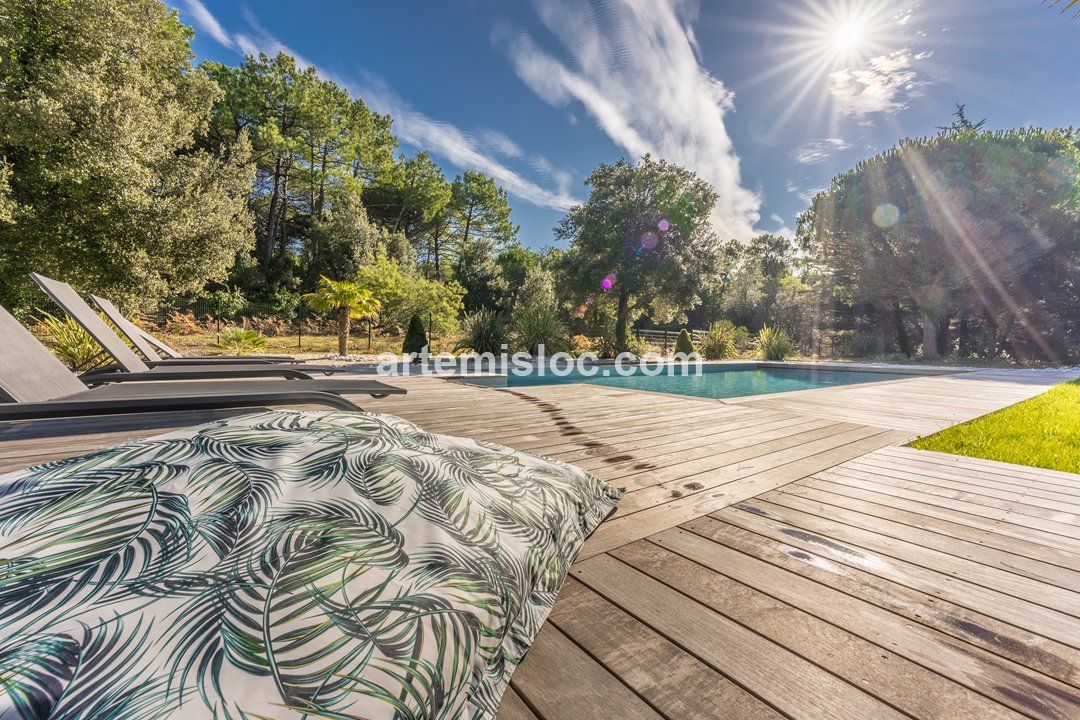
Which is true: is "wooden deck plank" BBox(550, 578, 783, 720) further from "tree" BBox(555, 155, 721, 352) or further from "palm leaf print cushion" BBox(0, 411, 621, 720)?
"tree" BBox(555, 155, 721, 352)

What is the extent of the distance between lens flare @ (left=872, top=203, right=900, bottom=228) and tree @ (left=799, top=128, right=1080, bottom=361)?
0.03 meters

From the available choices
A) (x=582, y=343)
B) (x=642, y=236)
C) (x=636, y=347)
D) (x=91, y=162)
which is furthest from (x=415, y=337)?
(x=642, y=236)

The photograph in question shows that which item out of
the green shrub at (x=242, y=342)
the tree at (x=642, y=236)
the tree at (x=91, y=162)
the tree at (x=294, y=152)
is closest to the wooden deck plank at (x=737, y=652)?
the green shrub at (x=242, y=342)

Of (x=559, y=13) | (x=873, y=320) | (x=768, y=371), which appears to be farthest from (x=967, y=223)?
(x=559, y=13)

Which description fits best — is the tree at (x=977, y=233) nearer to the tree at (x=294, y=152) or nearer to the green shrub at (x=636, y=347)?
the green shrub at (x=636, y=347)

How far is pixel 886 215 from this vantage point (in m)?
15.0

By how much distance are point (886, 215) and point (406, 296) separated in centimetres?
1672

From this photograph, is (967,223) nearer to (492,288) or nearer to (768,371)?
(768,371)

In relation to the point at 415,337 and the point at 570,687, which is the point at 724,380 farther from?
the point at 570,687

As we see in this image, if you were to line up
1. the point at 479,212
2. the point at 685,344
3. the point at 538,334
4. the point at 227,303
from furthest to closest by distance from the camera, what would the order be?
1. the point at 479,212
2. the point at 227,303
3. the point at 685,344
4. the point at 538,334

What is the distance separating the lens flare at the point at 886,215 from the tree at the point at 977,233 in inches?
1.1

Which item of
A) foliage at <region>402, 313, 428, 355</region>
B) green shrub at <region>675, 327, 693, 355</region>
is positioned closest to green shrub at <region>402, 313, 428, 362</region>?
foliage at <region>402, 313, 428, 355</region>

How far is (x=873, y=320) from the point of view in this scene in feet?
58.7

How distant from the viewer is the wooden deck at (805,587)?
0.88 m
